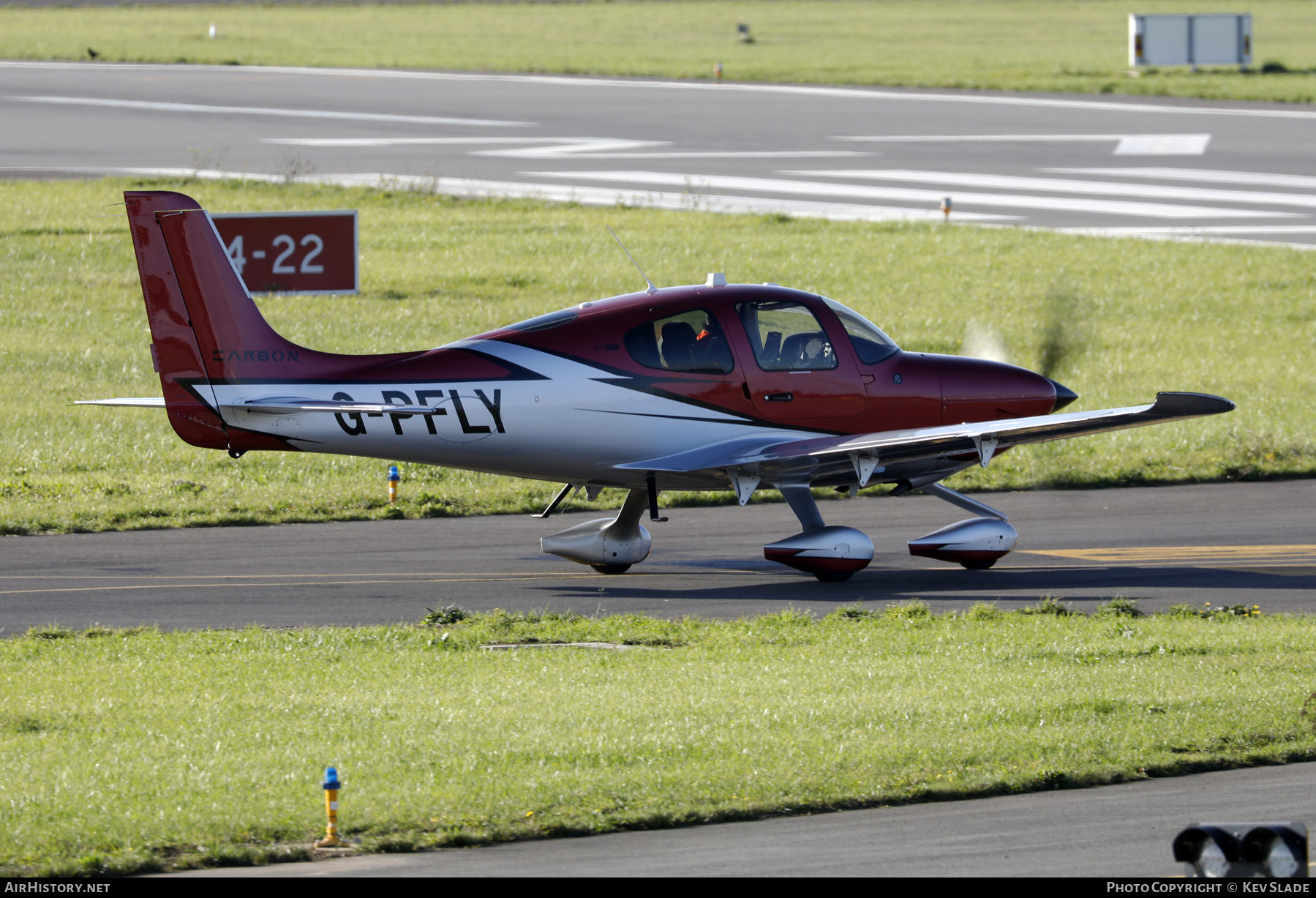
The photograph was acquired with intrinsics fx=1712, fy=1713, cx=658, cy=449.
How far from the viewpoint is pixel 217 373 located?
1496cm

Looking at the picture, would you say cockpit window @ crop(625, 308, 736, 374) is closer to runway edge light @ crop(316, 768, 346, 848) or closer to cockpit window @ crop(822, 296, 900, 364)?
cockpit window @ crop(822, 296, 900, 364)

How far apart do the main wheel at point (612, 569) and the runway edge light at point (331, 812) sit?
7.62 meters

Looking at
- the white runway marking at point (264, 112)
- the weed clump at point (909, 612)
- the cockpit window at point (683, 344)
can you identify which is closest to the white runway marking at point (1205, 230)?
the white runway marking at point (264, 112)

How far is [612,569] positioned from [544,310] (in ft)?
44.1

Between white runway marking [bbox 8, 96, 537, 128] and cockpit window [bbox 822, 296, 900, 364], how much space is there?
34095mm

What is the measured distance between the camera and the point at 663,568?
16406 mm

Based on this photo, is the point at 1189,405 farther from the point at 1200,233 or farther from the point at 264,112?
the point at 264,112

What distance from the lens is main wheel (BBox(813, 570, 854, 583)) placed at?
15.4 metres

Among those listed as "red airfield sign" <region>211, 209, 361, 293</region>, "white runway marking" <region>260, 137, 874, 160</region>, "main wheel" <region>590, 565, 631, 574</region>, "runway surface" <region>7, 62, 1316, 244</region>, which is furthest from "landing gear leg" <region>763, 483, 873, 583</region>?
"white runway marking" <region>260, 137, 874, 160</region>

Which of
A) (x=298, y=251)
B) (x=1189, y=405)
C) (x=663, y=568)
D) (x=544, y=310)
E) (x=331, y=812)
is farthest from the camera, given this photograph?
(x=544, y=310)

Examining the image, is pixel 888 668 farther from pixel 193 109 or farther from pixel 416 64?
pixel 416 64

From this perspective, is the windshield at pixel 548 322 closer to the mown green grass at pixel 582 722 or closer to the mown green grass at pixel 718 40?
the mown green grass at pixel 582 722

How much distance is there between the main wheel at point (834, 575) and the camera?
15.4 m

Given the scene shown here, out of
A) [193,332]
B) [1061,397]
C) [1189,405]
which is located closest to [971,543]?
[1061,397]
